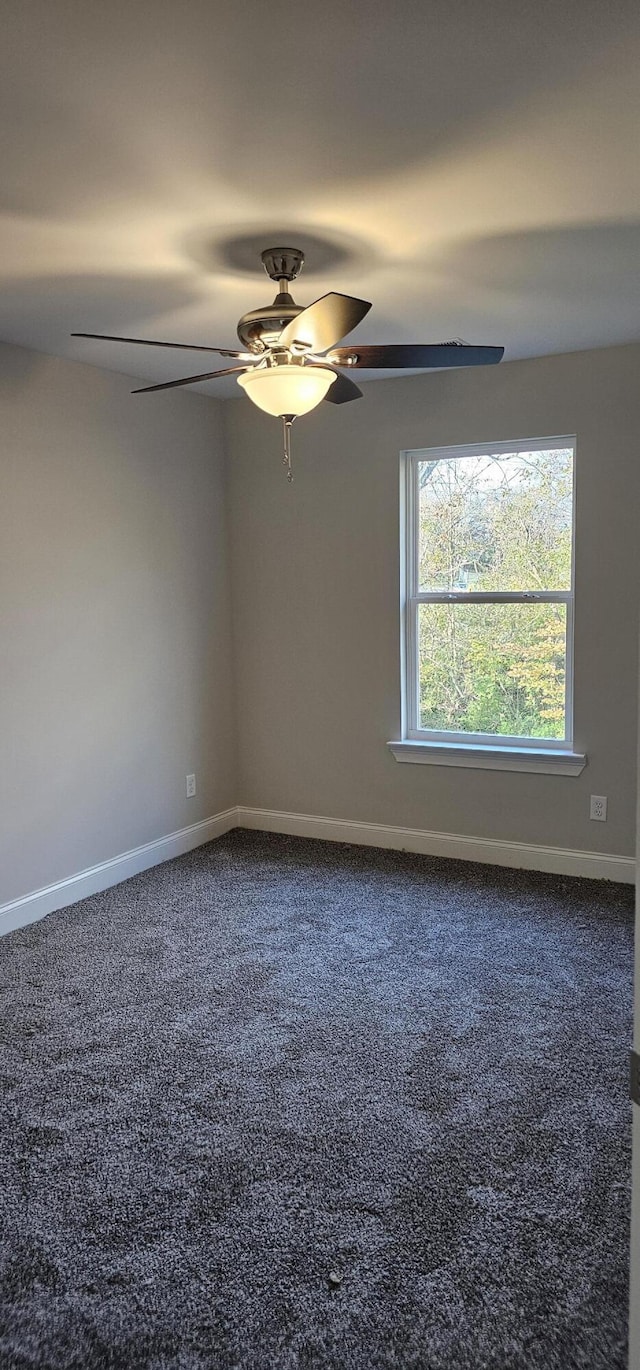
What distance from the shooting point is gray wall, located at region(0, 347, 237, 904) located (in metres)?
3.46

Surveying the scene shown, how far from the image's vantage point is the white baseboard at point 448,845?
3.90 metres

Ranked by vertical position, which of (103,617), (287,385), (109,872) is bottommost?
(109,872)

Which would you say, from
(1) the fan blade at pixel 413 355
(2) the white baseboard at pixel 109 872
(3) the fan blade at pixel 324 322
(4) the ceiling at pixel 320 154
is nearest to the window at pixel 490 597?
(4) the ceiling at pixel 320 154

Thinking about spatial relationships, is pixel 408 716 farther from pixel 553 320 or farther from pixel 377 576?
pixel 553 320

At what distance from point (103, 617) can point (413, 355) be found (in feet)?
6.55

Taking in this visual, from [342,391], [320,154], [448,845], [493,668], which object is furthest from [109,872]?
[320,154]

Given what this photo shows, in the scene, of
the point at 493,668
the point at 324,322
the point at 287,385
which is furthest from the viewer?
the point at 493,668

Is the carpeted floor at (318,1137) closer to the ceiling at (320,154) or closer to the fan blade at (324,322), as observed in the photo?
the fan blade at (324,322)

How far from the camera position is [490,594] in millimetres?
4055

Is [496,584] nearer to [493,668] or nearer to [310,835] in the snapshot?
[493,668]

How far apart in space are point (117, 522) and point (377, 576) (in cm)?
126

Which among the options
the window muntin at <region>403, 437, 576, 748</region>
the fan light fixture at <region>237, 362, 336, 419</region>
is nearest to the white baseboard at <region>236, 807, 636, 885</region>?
the window muntin at <region>403, 437, 576, 748</region>

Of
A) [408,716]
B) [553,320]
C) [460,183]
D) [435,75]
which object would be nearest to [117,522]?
[408,716]

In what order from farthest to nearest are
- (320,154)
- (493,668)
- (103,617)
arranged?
(493,668), (103,617), (320,154)
